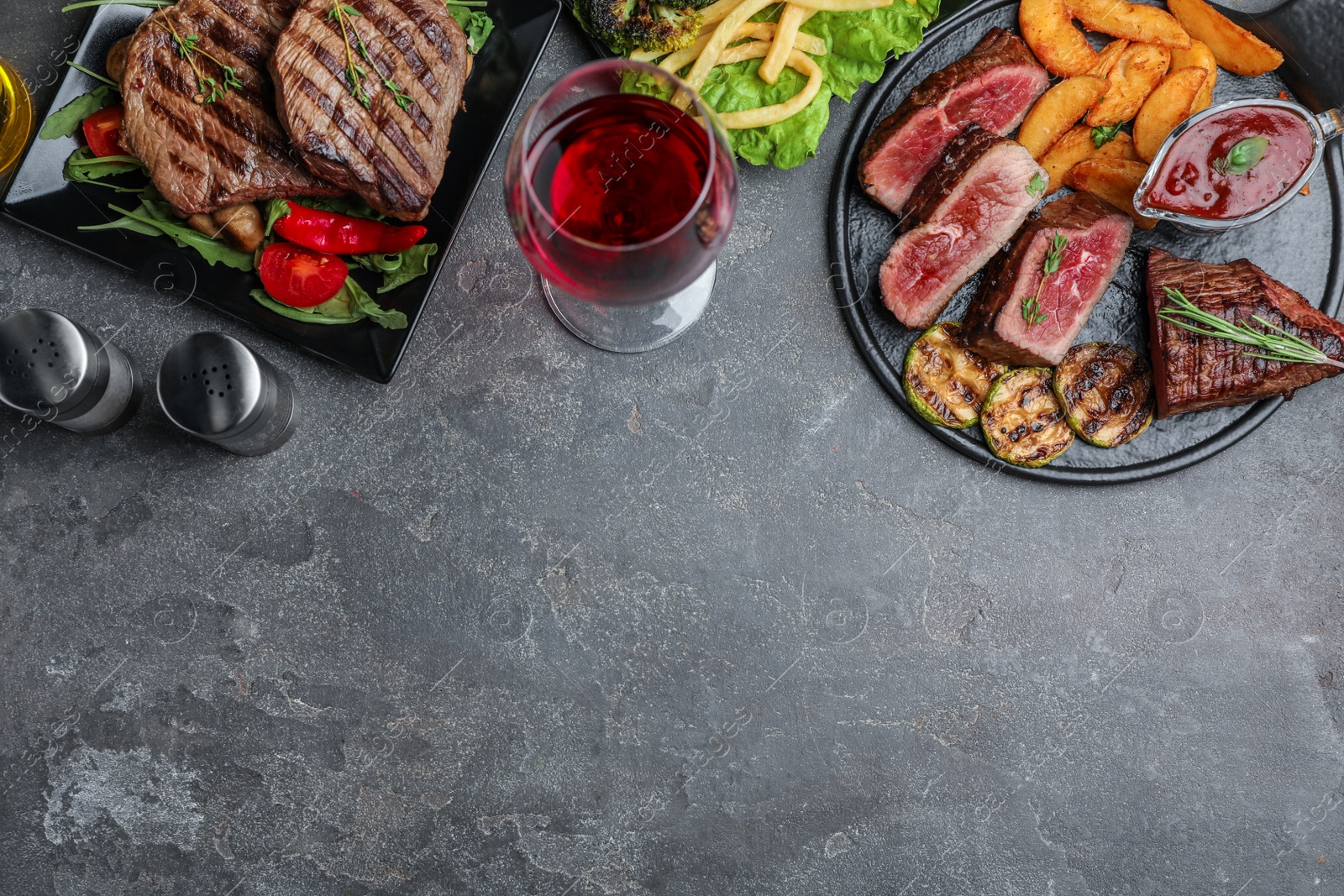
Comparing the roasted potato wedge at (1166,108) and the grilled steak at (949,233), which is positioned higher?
the roasted potato wedge at (1166,108)

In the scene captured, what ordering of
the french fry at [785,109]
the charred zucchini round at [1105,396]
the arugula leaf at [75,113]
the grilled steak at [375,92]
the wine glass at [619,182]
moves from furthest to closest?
the charred zucchini round at [1105,396]
the french fry at [785,109]
the arugula leaf at [75,113]
the grilled steak at [375,92]
the wine glass at [619,182]

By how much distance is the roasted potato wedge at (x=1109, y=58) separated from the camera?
113 inches

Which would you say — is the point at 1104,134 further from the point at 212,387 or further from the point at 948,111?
the point at 212,387

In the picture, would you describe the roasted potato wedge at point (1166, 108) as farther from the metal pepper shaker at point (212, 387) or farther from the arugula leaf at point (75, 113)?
the arugula leaf at point (75, 113)

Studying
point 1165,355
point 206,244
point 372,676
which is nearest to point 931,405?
point 1165,355

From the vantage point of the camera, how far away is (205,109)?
258 centimetres

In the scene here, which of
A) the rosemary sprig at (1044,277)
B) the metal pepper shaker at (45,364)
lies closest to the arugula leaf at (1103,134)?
the rosemary sprig at (1044,277)

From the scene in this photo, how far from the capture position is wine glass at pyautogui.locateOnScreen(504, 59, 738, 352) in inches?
77.5

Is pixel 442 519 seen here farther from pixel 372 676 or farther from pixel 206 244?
pixel 206 244

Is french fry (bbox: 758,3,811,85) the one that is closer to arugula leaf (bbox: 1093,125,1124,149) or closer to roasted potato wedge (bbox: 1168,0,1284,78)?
arugula leaf (bbox: 1093,125,1124,149)

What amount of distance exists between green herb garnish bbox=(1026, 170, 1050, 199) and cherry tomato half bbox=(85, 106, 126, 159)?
118 inches

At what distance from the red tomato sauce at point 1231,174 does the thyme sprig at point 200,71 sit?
301cm

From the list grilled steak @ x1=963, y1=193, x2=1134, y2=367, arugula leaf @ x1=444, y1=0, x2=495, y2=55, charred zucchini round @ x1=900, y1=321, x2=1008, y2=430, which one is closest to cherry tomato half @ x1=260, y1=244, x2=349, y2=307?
arugula leaf @ x1=444, y1=0, x2=495, y2=55

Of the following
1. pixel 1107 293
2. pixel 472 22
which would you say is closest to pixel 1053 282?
pixel 1107 293
